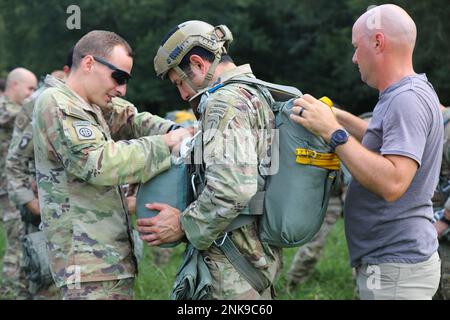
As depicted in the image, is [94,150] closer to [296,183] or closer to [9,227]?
[296,183]

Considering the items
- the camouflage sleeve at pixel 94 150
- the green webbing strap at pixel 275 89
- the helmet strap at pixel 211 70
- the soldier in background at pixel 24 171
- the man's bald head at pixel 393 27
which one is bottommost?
the soldier in background at pixel 24 171

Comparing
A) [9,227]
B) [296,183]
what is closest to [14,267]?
[9,227]

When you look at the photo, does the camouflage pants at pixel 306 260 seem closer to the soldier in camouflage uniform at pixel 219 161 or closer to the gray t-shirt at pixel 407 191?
the soldier in camouflage uniform at pixel 219 161

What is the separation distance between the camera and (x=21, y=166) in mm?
6156

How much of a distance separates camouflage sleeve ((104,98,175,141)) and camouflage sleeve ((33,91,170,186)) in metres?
0.50

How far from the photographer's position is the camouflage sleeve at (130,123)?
417 centimetres

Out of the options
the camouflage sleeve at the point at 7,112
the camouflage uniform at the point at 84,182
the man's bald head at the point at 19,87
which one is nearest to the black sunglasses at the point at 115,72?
the camouflage uniform at the point at 84,182

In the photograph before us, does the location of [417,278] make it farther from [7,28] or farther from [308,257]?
[7,28]

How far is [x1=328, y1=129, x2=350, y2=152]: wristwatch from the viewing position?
318cm

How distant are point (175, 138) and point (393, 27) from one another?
1230mm

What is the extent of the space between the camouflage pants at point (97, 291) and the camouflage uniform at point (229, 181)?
542mm
